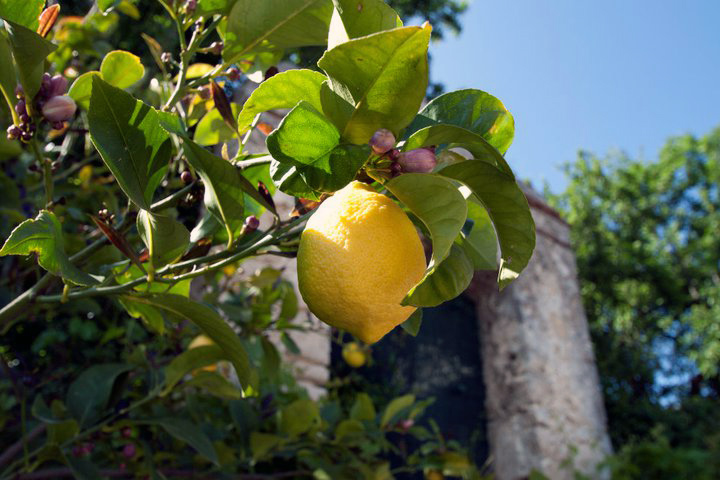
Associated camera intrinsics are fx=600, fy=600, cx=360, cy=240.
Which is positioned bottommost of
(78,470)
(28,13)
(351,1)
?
(78,470)

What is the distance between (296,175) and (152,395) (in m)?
0.72

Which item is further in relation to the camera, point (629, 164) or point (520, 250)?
point (629, 164)

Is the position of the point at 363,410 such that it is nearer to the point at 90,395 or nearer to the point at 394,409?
the point at 394,409

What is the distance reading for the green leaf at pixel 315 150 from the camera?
48cm

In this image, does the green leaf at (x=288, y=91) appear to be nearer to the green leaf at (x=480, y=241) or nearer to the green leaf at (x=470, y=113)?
the green leaf at (x=470, y=113)

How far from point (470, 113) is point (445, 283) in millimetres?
152

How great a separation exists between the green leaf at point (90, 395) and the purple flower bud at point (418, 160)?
76 centimetres

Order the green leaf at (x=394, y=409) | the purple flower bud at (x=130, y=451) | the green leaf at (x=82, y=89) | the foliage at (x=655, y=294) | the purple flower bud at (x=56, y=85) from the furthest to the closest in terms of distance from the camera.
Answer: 1. the foliage at (x=655, y=294)
2. the green leaf at (x=394, y=409)
3. the purple flower bud at (x=130, y=451)
4. the green leaf at (x=82, y=89)
5. the purple flower bud at (x=56, y=85)

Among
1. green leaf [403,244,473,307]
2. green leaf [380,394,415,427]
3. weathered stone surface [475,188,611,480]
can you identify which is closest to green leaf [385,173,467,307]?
green leaf [403,244,473,307]

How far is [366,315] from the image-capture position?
513 millimetres

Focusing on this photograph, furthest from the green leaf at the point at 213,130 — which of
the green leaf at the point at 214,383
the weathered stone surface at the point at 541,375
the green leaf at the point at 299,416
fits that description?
the weathered stone surface at the point at 541,375

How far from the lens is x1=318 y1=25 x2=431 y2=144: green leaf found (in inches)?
16.7

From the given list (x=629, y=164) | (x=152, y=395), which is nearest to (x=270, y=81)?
(x=152, y=395)

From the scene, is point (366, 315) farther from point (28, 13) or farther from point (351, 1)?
point (28, 13)
